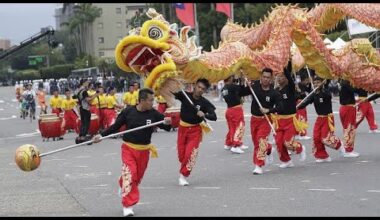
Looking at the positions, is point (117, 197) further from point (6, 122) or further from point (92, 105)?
point (6, 122)

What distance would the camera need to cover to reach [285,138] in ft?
37.0

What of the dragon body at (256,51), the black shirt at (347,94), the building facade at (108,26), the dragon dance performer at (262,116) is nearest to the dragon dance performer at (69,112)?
the dragon body at (256,51)

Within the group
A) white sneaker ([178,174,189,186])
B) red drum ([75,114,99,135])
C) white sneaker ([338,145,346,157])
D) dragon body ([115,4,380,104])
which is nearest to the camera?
dragon body ([115,4,380,104])

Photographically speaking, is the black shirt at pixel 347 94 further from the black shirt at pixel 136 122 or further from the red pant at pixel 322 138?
the black shirt at pixel 136 122

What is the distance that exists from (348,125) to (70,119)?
10678 mm

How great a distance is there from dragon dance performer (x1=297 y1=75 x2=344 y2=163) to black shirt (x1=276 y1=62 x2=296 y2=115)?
0.74 meters

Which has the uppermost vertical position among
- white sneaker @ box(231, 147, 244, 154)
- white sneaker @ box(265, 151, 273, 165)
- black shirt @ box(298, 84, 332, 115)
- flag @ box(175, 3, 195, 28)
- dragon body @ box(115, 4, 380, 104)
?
flag @ box(175, 3, 195, 28)

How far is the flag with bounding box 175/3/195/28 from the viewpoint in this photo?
34875mm

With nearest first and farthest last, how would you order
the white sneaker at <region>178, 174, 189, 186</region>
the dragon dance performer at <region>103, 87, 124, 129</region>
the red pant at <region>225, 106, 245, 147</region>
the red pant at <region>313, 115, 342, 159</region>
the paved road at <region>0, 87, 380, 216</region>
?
the paved road at <region>0, 87, 380, 216</region> → the white sneaker at <region>178, 174, 189, 186</region> → the red pant at <region>313, 115, 342, 159</region> → the red pant at <region>225, 106, 245, 147</region> → the dragon dance performer at <region>103, 87, 124, 129</region>

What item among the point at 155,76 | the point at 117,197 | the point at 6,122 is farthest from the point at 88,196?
the point at 6,122

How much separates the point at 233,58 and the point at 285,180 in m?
2.39

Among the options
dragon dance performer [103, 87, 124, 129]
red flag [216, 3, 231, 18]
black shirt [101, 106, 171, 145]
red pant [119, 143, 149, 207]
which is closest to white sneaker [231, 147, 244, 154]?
black shirt [101, 106, 171, 145]

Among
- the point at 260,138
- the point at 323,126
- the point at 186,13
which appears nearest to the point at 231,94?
the point at 323,126

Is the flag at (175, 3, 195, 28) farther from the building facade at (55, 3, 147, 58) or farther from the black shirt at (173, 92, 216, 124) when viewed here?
the building facade at (55, 3, 147, 58)
